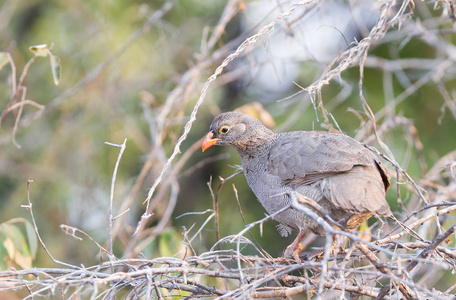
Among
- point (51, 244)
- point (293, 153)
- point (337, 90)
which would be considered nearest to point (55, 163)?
point (51, 244)

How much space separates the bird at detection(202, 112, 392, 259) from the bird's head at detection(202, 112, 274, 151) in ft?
0.63

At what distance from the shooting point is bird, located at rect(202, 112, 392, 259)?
324 cm

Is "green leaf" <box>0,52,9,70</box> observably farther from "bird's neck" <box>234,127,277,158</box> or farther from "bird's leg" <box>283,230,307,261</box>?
"bird's leg" <box>283,230,307,261</box>

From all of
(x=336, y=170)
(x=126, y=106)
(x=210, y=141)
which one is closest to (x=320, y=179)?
(x=336, y=170)

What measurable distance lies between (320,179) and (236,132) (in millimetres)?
998

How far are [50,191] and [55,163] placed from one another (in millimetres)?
399

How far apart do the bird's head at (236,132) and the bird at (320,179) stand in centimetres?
19

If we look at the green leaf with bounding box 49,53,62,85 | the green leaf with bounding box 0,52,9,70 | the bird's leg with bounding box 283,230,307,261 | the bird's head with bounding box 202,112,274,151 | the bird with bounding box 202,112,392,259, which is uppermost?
the green leaf with bounding box 0,52,9,70

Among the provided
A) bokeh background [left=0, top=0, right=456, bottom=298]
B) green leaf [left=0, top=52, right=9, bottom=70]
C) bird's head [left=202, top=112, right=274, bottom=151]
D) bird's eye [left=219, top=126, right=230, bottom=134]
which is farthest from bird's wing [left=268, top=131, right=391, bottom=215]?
bokeh background [left=0, top=0, right=456, bottom=298]

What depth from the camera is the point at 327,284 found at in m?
2.64

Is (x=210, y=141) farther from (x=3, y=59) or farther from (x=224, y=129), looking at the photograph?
(x=3, y=59)

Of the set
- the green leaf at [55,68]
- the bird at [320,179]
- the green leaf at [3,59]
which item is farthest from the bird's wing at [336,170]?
the green leaf at [3,59]

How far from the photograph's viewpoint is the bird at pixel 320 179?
3.24 meters

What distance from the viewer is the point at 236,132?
167 inches
